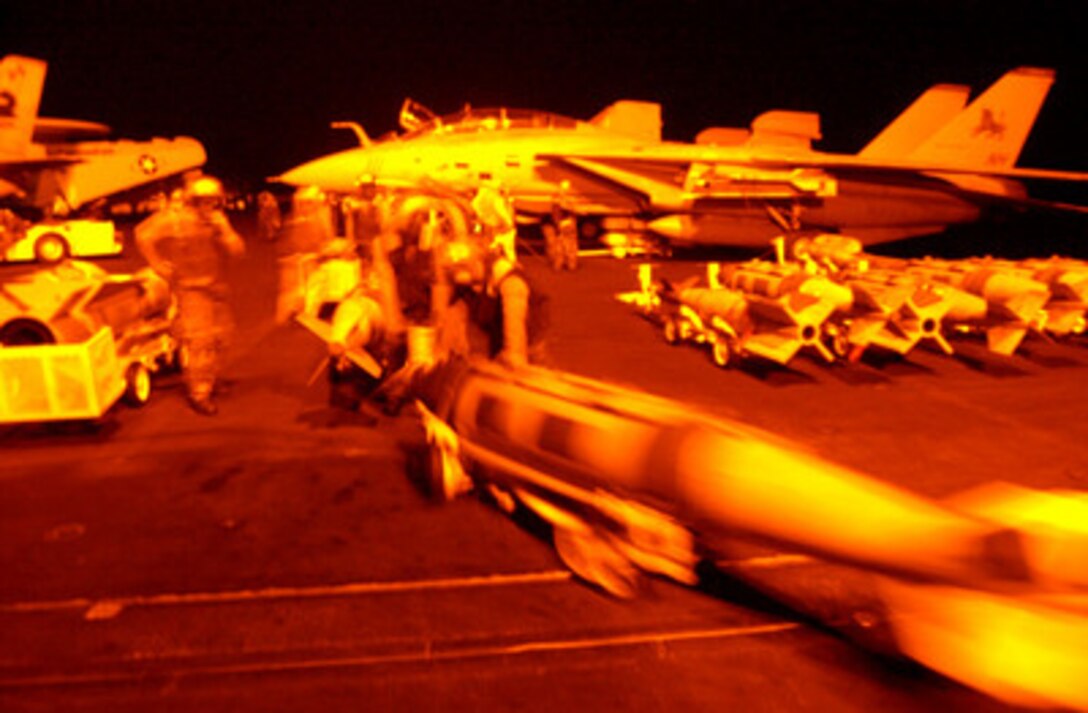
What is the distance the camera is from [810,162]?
17938 mm

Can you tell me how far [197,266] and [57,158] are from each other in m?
20.2

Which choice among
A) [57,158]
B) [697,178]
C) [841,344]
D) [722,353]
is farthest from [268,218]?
[841,344]

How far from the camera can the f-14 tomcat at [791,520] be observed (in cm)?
274

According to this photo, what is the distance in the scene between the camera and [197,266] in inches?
276

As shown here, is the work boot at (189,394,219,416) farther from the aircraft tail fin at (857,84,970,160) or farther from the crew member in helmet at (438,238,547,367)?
the aircraft tail fin at (857,84,970,160)

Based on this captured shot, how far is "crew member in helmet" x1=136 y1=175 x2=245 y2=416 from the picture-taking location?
691 centimetres

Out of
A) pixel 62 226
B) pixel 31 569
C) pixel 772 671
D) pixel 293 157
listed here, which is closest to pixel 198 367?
pixel 31 569

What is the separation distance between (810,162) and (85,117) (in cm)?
6347

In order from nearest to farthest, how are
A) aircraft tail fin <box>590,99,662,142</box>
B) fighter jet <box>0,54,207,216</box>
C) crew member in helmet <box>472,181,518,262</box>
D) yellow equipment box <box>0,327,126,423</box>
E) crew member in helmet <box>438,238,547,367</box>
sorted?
crew member in helmet <box>438,238,547,367</box> → yellow equipment box <box>0,327,126,423</box> → crew member in helmet <box>472,181,518,262</box> → aircraft tail fin <box>590,99,662,142</box> → fighter jet <box>0,54,207,216</box>

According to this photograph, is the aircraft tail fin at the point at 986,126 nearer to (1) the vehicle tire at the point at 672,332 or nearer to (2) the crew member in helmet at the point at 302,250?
(1) the vehicle tire at the point at 672,332

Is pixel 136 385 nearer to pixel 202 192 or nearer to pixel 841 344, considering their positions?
pixel 202 192

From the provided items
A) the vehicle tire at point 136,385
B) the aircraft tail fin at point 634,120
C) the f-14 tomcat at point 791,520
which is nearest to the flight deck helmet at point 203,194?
the vehicle tire at point 136,385

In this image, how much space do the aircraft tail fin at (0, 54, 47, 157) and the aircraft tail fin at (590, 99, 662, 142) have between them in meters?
15.2

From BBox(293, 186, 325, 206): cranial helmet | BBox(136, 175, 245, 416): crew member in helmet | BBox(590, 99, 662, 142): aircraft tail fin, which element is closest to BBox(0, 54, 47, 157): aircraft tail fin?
BBox(293, 186, 325, 206): cranial helmet
